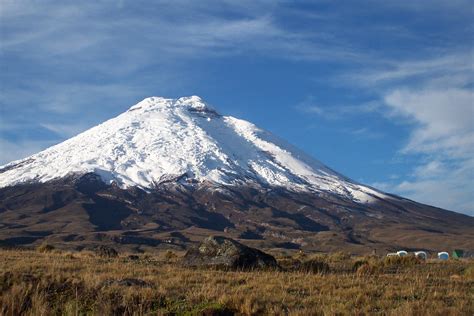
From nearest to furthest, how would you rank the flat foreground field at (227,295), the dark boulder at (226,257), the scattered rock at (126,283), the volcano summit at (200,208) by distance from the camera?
the flat foreground field at (227,295) < the scattered rock at (126,283) < the dark boulder at (226,257) < the volcano summit at (200,208)

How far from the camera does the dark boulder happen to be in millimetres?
16297

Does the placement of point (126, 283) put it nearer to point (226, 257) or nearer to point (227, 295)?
point (227, 295)

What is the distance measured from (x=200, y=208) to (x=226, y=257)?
467ft

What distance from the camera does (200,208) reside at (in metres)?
158

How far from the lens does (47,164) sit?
193m

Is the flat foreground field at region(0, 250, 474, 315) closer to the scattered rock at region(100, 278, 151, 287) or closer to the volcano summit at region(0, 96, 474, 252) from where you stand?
the scattered rock at region(100, 278, 151, 287)

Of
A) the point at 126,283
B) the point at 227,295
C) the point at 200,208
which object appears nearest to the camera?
the point at 227,295

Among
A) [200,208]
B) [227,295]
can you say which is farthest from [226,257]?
[200,208]

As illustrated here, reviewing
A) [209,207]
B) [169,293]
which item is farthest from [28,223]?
[169,293]

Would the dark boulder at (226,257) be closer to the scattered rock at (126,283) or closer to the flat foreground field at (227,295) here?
the flat foreground field at (227,295)

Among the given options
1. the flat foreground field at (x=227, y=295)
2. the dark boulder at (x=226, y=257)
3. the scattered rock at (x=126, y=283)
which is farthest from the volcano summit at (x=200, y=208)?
the scattered rock at (x=126, y=283)

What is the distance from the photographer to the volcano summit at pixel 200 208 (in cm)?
11699

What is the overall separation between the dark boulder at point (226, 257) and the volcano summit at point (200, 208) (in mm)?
81566

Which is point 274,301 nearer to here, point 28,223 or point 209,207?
point 28,223
